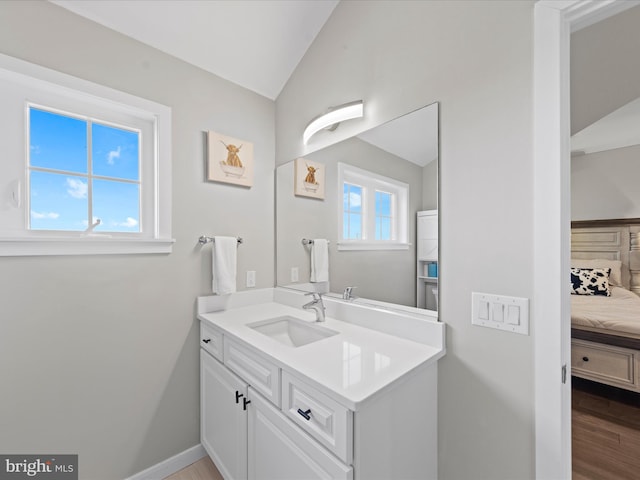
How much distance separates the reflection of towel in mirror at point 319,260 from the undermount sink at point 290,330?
29cm

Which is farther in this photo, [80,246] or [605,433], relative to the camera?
[605,433]

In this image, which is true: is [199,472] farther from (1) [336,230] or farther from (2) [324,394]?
(1) [336,230]

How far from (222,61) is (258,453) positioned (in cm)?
208

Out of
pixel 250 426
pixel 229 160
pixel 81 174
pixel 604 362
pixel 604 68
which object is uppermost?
pixel 604 68

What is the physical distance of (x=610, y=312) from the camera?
238cm

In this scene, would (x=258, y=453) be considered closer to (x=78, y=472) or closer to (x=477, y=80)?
(x=78, y=472)

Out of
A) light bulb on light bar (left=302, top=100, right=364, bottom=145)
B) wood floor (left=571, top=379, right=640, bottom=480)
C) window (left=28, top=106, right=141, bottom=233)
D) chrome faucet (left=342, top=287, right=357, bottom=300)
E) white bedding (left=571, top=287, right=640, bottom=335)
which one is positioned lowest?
wood floor (left=571, top=379, right=640, bottom=480)

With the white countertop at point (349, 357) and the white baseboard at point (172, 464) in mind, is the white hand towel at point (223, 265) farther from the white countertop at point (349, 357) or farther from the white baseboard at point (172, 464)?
the white baseboard at point (172, 464)

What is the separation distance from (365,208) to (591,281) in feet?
10.4

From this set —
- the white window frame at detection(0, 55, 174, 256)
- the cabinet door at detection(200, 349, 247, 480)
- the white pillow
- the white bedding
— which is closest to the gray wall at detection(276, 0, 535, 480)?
the cabinet door at detection(200, 349, 247, 480)

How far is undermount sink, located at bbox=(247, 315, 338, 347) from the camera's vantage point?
1519 millimetres

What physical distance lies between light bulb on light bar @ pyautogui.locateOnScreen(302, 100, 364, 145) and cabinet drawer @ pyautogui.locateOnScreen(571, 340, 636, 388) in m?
2.54

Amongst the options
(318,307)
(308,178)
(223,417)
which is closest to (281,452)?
(223,417)

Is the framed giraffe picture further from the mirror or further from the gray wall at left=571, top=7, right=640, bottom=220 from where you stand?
the gray wall at left=571, top=7, right=640, bottom=220
